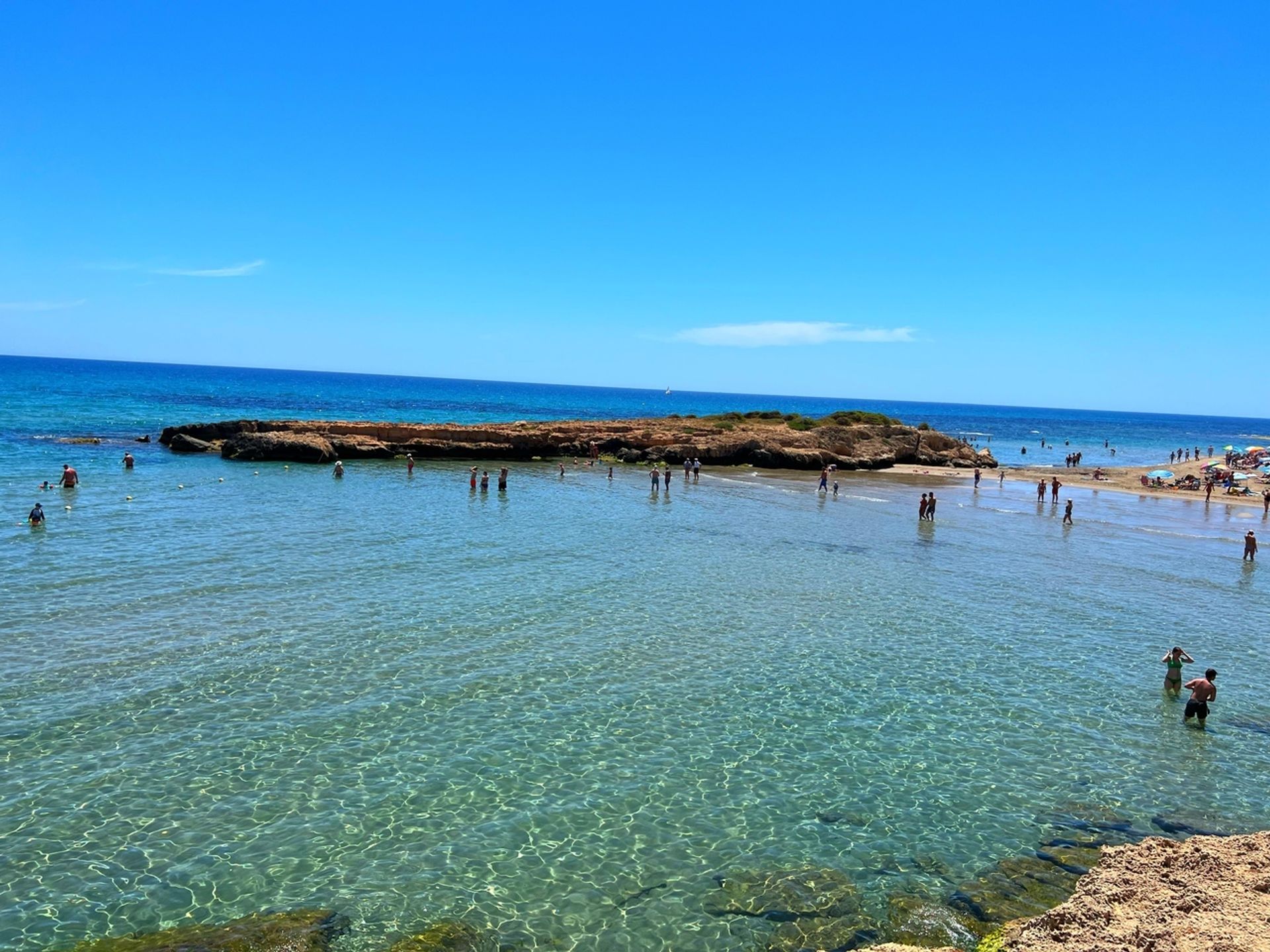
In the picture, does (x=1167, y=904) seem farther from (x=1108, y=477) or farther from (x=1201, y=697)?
(x=1108, y=477)

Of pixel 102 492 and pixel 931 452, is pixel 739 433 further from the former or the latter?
pixel 102 492

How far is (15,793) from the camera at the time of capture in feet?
36.2

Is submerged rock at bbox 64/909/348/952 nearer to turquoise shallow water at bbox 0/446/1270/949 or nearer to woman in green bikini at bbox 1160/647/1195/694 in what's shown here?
turquoise shallow water at bbox 0/446/1270/949

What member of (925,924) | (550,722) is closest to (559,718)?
(550,722)

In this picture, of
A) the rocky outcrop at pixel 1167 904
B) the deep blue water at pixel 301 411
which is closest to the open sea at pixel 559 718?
the rocky outcrop at pixel 1167 904

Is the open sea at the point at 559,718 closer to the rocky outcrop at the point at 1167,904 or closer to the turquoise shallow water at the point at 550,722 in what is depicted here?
the turquoise shallow water at the point at 550,722

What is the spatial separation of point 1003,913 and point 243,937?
8.15 m

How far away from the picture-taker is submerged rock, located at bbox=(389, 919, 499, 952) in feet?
27.9

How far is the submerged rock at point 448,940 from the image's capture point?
852cm

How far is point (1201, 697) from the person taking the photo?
50.4ft

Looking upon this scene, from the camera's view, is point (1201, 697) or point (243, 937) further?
point (1201, 697)

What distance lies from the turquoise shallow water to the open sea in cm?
7

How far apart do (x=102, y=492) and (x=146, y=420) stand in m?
47.8

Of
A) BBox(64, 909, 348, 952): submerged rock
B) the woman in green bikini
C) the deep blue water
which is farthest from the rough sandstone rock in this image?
the woman in green bikini
